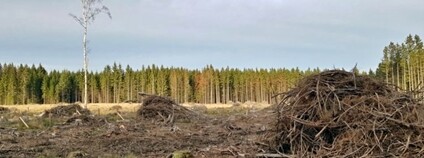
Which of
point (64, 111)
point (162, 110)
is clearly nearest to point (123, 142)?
point (162, 110)

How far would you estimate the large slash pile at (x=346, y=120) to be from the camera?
8383 millimetres

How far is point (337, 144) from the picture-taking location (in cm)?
851

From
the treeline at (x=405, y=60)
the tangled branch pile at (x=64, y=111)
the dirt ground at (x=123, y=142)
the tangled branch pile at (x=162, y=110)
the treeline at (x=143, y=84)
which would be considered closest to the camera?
the dirt ground at (x=123, y=142)

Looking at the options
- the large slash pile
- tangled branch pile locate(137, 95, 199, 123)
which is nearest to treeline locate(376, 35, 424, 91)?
tangled branch pile locate(137, 95, 199, 123)

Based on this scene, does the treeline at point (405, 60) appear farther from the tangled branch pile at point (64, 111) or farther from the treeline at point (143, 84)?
the tangled branch pile at point (64, 111)

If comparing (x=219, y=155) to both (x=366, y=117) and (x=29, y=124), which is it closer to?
(x=366, y=117)

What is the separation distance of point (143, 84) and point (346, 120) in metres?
106

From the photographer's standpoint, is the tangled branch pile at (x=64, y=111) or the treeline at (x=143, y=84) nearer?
the tangled branch pile at (x=64, y=111)

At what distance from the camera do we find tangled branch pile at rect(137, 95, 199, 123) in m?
25.3

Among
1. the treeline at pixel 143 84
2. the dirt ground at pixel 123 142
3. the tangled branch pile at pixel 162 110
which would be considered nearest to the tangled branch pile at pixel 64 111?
the tangled branch pile at pixel 162 110

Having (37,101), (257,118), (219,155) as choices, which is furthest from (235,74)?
(219,155)

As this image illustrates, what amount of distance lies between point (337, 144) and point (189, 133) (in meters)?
9.61

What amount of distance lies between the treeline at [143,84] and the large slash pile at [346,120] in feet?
317

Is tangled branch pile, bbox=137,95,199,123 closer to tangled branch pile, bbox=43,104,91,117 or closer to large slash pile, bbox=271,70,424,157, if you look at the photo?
tangled branch pile, bbox=43,104,91,117
